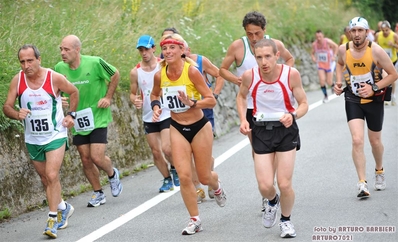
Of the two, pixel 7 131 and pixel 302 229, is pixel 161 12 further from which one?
pixel 302 229

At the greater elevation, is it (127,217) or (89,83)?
(89,83)

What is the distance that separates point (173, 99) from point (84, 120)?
7.25 feet

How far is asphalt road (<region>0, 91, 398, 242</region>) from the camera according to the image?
860 centimetres

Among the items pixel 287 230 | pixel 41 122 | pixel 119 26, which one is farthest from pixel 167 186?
pixel 119 26

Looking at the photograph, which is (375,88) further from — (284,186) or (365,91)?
(284,186)

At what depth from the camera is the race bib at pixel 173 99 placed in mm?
8873

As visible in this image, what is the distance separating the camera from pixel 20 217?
10336 millimetres

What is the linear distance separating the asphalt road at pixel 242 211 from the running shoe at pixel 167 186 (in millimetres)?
99

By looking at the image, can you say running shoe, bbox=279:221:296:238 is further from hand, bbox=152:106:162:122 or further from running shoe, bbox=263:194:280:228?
hand, bbox=152:106:162:122

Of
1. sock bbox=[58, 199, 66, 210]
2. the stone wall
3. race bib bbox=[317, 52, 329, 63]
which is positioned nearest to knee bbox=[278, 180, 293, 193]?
sock bbox=[58, 199, 66, 210]

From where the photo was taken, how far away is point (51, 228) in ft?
29.3

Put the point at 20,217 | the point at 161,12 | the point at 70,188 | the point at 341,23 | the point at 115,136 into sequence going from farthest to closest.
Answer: the point at 341,23 → the point at 161,12 → the point at 115,136 → the point at 70,188 → the point at 20,217

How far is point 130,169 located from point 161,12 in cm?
845

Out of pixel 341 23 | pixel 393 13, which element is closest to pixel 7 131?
pixel 341 23
